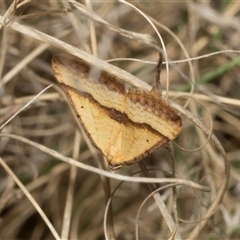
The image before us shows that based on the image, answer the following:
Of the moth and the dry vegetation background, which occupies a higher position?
the moth

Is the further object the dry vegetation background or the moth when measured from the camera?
A: the dry vegetation background

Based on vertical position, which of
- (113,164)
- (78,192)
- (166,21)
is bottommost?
(78,192)

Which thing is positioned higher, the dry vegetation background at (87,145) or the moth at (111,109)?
the moth at (111,109)

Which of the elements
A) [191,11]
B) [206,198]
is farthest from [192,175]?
[191,11]

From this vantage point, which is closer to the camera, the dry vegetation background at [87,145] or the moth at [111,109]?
the moth at [111,109]

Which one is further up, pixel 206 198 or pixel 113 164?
pixel 113 164

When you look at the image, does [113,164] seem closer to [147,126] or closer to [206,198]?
[147,126]

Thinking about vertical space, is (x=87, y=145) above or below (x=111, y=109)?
below

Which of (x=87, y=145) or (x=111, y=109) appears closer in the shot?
(x=111, y=109)
